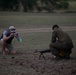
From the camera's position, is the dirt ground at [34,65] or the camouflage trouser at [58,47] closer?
the dirt ground at [34,65]

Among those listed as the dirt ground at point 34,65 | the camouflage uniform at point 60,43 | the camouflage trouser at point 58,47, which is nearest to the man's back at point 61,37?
the camouflage uniform at point 60,43

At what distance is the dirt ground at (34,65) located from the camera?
10.9 metres

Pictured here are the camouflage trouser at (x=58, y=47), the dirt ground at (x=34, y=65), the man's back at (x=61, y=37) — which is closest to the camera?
the dirt ground at (x=34, y=65)

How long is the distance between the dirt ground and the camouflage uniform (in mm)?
370

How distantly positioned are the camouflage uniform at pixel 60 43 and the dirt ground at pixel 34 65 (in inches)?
14.6

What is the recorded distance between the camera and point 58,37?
1321cm

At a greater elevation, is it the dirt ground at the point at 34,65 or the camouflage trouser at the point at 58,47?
the camouflage trouser at the point at 58,47

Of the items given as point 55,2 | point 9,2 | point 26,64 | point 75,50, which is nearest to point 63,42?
point 26,64

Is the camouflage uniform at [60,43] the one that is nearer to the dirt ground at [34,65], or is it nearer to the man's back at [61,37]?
the man's back at [61,37]

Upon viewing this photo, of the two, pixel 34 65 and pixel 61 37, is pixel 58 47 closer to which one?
pixel 61 37

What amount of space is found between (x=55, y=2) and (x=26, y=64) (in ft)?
159

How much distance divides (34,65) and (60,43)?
143cm

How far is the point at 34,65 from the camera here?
39.9 ft

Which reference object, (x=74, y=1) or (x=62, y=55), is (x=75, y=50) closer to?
(x=62, y=55)
